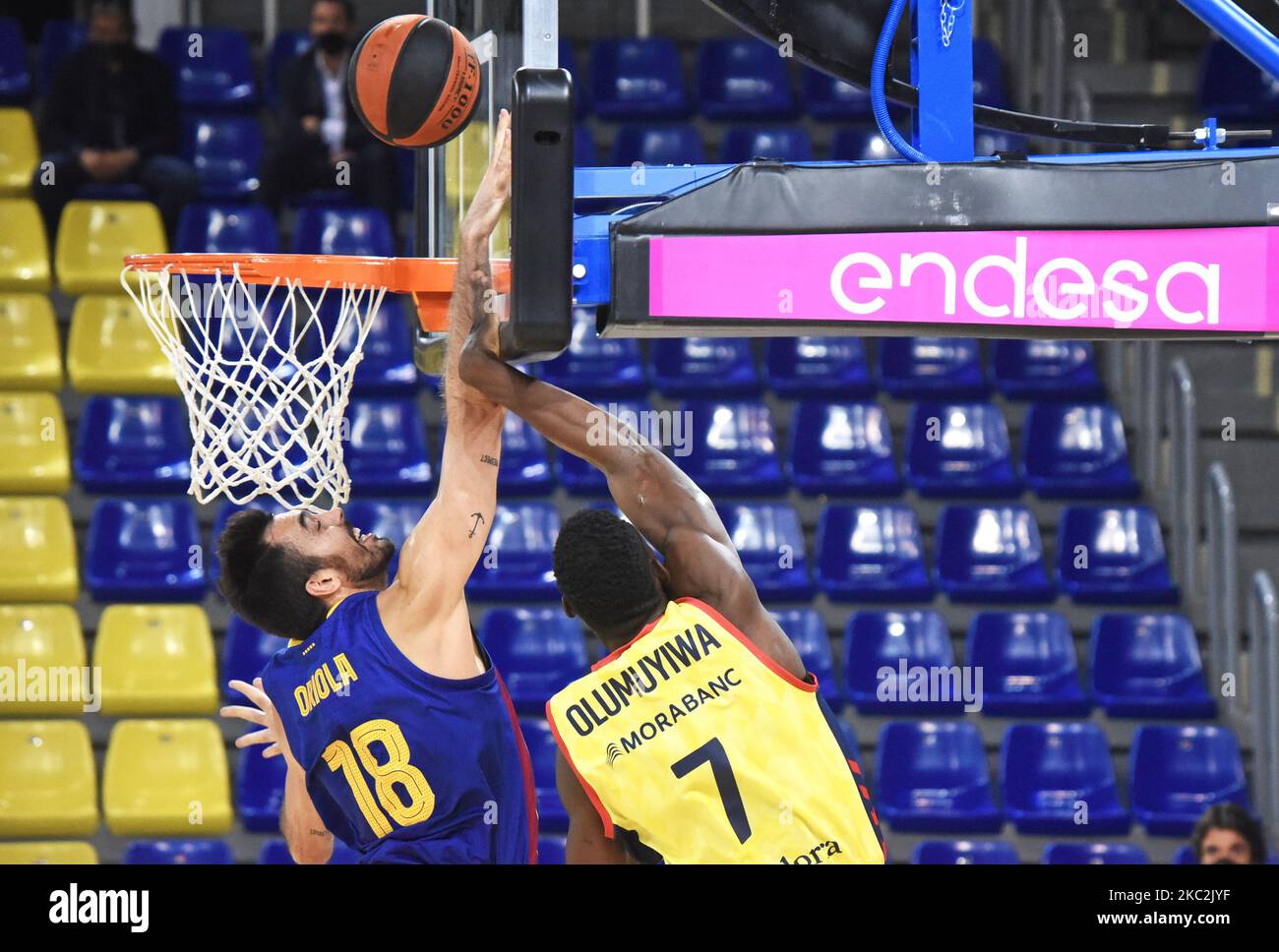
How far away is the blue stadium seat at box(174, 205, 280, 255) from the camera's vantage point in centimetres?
755

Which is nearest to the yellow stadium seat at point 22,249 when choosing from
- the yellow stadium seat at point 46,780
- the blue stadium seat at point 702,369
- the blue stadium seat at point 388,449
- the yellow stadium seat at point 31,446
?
the yellow stadium seat at point 31,446

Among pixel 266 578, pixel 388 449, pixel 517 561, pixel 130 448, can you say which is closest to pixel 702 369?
pixel 517 561

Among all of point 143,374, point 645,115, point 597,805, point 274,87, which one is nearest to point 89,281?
point 143,374

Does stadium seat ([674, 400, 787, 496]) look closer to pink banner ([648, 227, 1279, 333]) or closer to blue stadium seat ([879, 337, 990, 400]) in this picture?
blue stadium seat ([879, 337, 990, 400])

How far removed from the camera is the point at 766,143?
8000 millimetres

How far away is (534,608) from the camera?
6.93 meters

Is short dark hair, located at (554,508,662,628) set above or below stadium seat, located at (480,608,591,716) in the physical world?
above

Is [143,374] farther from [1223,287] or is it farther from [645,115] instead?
[1223,287]

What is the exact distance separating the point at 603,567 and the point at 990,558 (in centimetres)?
345

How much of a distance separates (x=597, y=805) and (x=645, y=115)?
4.94m

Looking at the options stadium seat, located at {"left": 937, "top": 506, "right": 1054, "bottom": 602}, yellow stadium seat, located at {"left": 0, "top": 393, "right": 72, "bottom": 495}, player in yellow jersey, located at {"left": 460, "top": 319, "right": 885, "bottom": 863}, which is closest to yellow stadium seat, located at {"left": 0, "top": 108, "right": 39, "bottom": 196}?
yellow stadium seat, located at {"left": 0, "top": 393, "right": 72, "bottom": 495}

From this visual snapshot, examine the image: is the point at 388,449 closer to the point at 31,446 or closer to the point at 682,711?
the point at 31,446

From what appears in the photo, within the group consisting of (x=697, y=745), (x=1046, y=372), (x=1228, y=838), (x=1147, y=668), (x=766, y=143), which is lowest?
(x=1228, y=838)

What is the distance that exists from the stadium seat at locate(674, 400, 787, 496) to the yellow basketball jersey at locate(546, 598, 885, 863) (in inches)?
125
